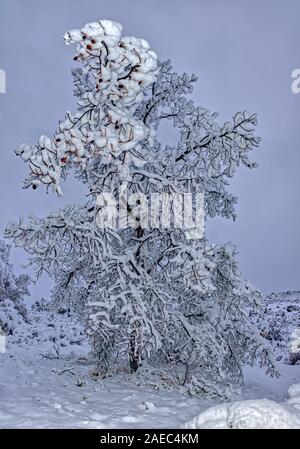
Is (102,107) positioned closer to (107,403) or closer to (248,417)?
(107,403)

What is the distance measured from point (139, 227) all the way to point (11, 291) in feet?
34.7

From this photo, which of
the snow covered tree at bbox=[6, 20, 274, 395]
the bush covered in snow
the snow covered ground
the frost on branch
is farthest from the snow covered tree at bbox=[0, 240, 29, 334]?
the bush covered in snow

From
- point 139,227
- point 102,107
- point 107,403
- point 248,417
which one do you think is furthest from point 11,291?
point 248,417

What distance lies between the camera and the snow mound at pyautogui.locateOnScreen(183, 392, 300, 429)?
356 cm

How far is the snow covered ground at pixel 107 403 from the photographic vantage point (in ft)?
12.3

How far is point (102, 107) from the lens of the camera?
5953 mm

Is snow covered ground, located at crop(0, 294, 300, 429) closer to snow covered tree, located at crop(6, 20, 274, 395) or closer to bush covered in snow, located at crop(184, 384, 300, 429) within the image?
bush covered in snow, located at crop(184, 384, 300, 429)

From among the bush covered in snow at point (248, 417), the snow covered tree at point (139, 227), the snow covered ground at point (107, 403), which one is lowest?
the snow covered ground at point (107, 403)

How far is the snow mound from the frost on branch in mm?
3700

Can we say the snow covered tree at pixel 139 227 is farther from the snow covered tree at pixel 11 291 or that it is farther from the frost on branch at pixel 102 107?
the snow covered tree at pixel 11 291

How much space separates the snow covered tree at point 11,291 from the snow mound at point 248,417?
41.0 ft

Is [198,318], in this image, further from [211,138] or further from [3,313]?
[3,313]

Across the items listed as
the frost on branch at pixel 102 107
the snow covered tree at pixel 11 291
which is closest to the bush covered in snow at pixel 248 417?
the frost on branch at pixel 102 107

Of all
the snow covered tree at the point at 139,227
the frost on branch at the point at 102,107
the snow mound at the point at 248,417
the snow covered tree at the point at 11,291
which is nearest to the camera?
the snow mound at the point at 248,417
